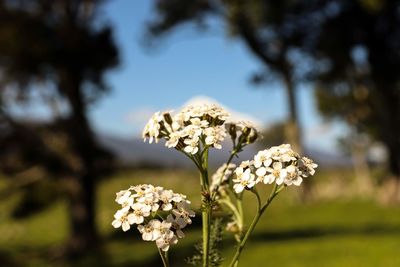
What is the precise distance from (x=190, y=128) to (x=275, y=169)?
16.8 inches

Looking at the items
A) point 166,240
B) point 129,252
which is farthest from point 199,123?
point 129,252

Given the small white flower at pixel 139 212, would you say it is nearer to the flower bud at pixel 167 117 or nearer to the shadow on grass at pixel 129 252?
the flower bud at pixel 167 117

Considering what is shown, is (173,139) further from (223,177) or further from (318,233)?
(318,233)

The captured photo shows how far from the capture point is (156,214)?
2.21 meters

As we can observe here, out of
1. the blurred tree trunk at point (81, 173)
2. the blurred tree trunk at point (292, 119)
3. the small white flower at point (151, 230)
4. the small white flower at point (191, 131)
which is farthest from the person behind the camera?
the blurred tree trunk at point (292, 119)

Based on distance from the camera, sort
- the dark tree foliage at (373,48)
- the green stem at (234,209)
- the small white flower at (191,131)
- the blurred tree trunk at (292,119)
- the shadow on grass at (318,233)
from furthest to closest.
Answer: the blurred tree trunk at (292,119) < the dark tree foliage at (373,48) < the shadow on grass at (318,233) < the green stem at (234,209) < the small white flower at (191,131)

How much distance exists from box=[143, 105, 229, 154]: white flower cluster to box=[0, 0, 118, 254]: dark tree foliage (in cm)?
1558

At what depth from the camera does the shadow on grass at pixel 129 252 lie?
15887 mm

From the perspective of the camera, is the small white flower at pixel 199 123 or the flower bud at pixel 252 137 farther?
the flower bud at pixel 252 137

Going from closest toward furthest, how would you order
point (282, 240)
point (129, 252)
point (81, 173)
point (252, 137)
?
1. point (252, 137)
2. point (282, 240)
3. point (129, 252)
4. point (81, 173)

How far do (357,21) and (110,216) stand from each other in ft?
46.4

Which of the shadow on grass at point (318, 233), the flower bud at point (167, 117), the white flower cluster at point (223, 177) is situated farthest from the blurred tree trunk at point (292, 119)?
the flower bud at point (167, 117)

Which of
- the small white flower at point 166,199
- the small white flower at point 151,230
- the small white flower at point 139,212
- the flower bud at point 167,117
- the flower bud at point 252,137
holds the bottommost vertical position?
the small white flower at point 151,230

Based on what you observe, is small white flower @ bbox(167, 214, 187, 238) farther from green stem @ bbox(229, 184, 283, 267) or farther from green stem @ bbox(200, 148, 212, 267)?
green stem @ bbox(229, 184, 283, 267)
